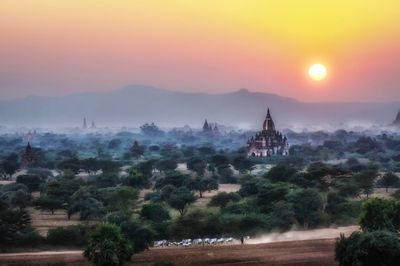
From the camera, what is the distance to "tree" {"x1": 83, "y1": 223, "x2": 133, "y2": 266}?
91.1ft

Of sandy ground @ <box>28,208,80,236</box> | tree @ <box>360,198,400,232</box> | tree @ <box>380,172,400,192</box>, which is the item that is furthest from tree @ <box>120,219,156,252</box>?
tree @ <box>380,172,400,192</box>

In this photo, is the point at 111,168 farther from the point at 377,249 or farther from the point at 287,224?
the point at 377,249

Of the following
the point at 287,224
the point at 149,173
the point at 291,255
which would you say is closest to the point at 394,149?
the point at 149,173

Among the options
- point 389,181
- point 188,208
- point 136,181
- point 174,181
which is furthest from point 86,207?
point 389,181

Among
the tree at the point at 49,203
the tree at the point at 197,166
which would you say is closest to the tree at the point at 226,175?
the tree at the point at 197,166

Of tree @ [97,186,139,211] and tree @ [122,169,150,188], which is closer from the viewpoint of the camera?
tree @ [97,186,139,211]

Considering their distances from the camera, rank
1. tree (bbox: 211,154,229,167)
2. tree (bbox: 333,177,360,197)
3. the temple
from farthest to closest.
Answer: the temple
tree (bbox: 211,154,229,167)
tree (bbox: 333,177,360,197)

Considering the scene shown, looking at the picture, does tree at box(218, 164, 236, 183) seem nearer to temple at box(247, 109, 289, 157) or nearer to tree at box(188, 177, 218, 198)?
tree at box(188, 177, 218, 198)

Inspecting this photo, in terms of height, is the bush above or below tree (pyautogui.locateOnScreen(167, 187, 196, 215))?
below

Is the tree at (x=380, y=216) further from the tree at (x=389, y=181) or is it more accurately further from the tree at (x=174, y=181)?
the tree at (x=389, y=181)

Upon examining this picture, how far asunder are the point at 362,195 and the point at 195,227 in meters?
26.0

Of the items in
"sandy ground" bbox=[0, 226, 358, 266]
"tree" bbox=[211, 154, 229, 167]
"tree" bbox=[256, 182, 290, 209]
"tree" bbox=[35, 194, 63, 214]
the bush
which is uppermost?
"tree" bbox=[211, 154, 229, 167]

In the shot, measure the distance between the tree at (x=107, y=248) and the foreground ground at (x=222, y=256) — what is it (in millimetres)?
3290

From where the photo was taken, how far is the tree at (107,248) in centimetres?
2775
